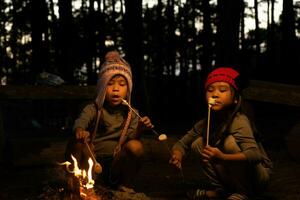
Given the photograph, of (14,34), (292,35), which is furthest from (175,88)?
(14,34)

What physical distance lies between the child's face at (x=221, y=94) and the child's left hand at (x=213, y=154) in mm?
433

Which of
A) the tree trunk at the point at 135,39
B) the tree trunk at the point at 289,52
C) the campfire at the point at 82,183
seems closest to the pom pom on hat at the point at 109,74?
the campfire at the point at 82,183

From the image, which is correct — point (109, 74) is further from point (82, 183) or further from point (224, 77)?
point (82, 183)

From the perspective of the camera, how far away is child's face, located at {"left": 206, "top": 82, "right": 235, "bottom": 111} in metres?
4.59

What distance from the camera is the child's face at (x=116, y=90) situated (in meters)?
5.04

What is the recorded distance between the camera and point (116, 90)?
198 inches

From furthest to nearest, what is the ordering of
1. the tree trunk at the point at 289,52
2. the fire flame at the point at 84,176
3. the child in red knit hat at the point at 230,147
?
the tree trunk at the point at 289,52 → the child in red knit hat at the point at 230,147 → the fire flame at the point at 84,176

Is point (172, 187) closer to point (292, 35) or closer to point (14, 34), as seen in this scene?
point (292, 35)

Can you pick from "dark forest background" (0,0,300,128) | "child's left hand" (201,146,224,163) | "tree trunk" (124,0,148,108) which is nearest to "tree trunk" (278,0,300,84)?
"dark forest background" (0,0,300,128)

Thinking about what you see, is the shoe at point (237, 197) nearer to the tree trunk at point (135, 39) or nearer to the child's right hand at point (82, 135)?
the child's right hand at point (82, 135)

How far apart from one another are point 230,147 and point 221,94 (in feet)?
1.48

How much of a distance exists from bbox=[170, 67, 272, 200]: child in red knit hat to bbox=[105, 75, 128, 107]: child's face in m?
0.72

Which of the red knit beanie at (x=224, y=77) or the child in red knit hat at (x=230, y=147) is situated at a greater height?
the red knit beanie at (x=224, y=77)

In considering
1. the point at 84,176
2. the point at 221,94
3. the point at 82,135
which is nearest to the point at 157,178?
the point at 82,135
